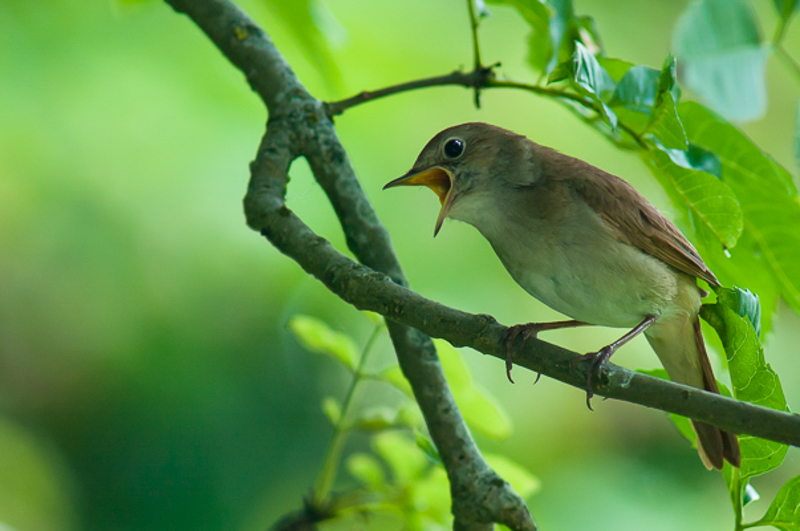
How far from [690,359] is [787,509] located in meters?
0.57

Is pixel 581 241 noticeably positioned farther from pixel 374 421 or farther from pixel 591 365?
pixel 374 421

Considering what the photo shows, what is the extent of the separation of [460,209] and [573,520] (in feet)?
7.07


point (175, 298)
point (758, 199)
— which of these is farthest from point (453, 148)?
point (175, 298)

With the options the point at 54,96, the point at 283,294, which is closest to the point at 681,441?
the point at 283,294

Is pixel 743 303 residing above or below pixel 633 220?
below

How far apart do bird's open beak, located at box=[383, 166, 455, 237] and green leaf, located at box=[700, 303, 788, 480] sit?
1.99 feet

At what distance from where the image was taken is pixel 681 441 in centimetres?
364

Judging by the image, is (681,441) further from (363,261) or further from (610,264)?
(363,261)

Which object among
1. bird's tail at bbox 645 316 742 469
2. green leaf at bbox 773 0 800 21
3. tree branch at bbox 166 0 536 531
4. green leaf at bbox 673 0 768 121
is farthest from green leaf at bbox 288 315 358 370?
green leaf at bbox 773 0 800 21

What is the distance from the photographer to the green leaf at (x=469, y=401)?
1575mm

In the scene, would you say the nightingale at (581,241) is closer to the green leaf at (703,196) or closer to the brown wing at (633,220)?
the brown wing at (633,220)

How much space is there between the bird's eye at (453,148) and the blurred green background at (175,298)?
1.84m

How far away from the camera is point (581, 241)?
4.69 ft

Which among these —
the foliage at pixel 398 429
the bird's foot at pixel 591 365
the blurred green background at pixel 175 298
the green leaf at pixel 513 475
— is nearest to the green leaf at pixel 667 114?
the bird's foot at pixel 591 365
